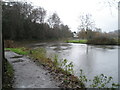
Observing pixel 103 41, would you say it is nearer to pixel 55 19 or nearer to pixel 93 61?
pixel 55 19

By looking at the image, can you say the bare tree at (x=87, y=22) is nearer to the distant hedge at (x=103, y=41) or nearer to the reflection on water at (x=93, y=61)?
the distant hedge at (x=103, y=41)

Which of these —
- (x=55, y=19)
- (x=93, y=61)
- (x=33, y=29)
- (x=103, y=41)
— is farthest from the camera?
(x=33, y=29)

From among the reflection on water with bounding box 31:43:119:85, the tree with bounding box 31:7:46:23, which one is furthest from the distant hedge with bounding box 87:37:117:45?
the tree with bounding box 31:7:46:23

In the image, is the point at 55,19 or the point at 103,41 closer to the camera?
the point at 55,19

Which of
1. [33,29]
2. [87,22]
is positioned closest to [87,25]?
[87,22]

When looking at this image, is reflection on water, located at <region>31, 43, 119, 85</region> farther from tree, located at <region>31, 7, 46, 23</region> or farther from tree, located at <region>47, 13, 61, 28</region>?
tree, located at <region>47, 13, 61, 28</region>

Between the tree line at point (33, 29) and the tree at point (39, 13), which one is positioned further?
the tree line at point (33, 29)

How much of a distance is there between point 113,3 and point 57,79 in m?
2.58

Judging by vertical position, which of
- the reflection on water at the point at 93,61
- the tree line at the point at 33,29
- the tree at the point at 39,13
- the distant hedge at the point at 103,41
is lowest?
the reflection on water at the point at 93,61

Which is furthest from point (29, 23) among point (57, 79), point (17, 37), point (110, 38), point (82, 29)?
point (57, 79)

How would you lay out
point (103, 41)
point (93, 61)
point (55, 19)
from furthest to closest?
point (103, 41), point (55, 19), point (93, 61)

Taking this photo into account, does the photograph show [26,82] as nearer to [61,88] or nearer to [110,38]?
[61,88]

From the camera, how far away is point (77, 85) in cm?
321

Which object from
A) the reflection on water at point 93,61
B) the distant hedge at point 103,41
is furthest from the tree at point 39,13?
the distant hedge at point 103,41
